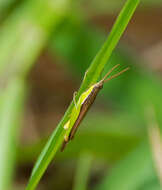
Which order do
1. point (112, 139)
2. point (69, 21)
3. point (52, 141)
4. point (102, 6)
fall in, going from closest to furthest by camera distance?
point (52, 141), point (112, 139), point (69, 21), point (102, 6)

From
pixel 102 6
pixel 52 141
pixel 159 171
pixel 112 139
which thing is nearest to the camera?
pixel 52 141

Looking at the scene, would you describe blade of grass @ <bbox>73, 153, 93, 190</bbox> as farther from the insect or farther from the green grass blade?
the insect

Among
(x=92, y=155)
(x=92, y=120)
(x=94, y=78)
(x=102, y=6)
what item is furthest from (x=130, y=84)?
(x=94, y=78)

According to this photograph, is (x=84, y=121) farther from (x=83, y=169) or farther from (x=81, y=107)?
(x=81, y=107)

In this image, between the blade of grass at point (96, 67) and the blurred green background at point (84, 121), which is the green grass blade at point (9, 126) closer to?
the blurred green background at point (84, 121)

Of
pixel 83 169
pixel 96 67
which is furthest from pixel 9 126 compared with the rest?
pixel 96 67

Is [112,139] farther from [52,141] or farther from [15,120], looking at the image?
[52,141]

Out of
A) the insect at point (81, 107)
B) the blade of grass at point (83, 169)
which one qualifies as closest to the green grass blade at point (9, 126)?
the blade of grass at point (83, 169)
